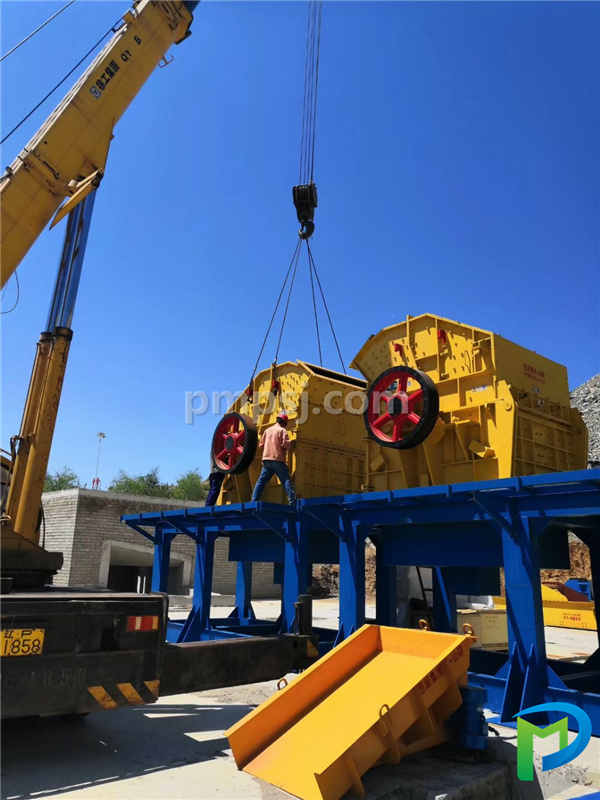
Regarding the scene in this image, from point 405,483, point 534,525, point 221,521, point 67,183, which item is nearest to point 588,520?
point 534,525

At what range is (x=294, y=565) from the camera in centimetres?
902

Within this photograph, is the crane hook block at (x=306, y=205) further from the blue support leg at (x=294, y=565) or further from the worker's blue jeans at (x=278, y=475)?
the blue support leg at (x=294, y=565)

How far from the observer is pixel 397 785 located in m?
3.84

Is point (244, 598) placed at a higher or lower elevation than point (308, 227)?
lower

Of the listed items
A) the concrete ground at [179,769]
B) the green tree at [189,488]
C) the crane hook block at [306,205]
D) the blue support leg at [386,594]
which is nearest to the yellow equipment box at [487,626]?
the blue support leg at [386,594]

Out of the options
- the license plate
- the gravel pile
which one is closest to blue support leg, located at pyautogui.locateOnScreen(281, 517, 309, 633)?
the license plate

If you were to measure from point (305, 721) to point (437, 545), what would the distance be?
4.38m

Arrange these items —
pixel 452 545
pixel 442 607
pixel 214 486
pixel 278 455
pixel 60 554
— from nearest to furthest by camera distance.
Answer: pixel 60 554 < pixel 452 545 < pixel 278 455 < pixel 442 607 < pixel 214 486

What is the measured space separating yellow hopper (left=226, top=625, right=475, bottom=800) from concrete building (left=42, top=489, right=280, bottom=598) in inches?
652

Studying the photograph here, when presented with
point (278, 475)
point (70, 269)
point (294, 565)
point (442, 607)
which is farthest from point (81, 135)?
point (442, 607)

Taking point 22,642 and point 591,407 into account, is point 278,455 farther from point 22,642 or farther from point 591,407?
point 591,407

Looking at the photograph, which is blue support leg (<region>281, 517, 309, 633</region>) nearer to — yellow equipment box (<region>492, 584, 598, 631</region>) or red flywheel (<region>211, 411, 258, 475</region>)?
red flywheel (<region>211, 411, 258, 475</region>)

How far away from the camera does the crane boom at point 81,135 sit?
6.41 m

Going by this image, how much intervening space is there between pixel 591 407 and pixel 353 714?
1531 inches
